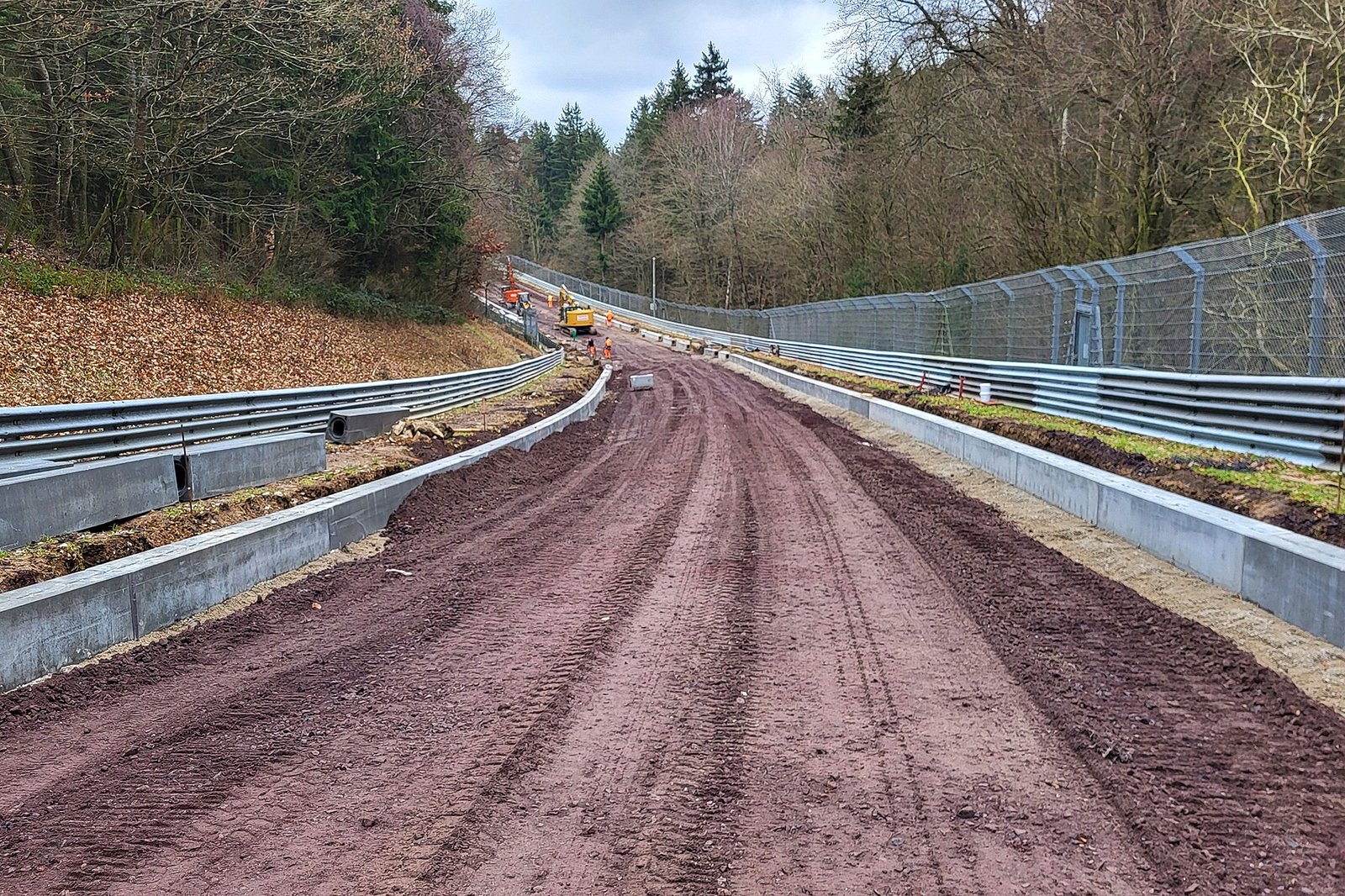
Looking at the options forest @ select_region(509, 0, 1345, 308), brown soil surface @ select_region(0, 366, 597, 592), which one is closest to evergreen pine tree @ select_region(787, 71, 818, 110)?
forest @ select_region(509, 0, 1345, 308)

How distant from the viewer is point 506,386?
81.8 feet

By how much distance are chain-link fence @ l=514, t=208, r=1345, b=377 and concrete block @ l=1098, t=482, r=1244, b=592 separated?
123 inches

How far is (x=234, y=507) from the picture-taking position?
7.82m

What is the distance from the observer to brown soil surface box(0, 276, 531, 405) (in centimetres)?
1539

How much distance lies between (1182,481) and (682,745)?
7.06 m

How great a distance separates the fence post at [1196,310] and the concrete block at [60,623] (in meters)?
12.4

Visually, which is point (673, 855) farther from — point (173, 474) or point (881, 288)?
point (881, 288)

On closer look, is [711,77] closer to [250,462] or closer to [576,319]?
[576,319]

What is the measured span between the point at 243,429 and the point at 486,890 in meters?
9.17

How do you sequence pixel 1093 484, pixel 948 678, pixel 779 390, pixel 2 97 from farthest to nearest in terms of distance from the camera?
pixel 779 390 < pixel 2 97 < pixel 1093 484 < pixel 948 678

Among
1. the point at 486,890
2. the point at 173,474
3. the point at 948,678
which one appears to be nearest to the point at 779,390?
the point at 173,474

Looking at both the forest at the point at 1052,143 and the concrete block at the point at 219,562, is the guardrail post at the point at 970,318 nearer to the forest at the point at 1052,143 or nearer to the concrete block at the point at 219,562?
the forest at the point at 1052,143

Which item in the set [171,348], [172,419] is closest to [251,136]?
[171,348]

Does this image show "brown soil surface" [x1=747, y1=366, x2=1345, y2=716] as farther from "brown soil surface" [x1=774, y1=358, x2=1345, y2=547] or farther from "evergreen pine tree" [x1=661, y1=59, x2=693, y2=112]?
"evergreen pine tree" [x1=661, y1=59, x2=693, y2=112]
